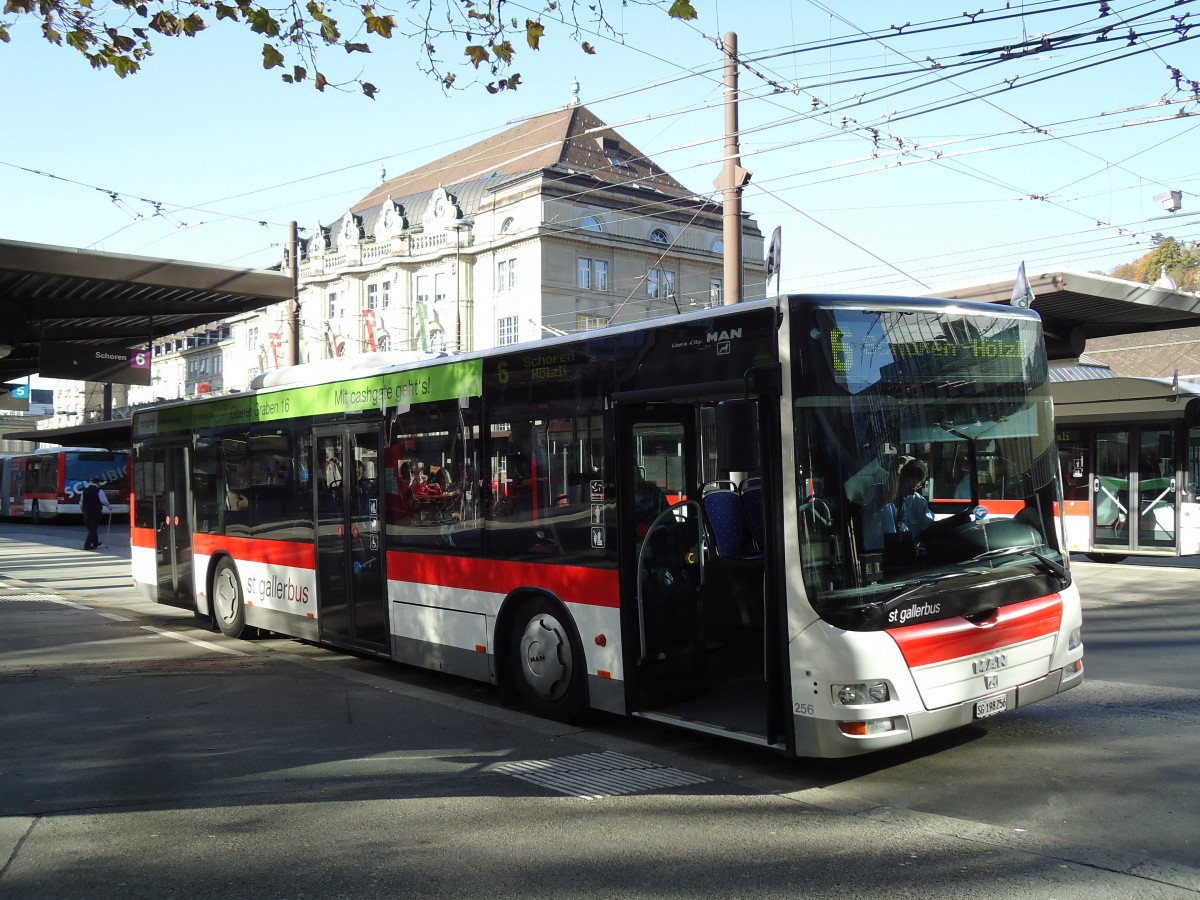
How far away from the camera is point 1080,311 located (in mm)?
18203

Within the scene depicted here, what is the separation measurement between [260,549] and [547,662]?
511 cm

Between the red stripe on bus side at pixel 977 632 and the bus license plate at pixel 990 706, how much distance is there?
0.30 meters

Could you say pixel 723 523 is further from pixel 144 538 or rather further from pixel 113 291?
pixel 113 291

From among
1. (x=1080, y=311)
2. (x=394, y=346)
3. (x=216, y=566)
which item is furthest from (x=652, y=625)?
(x=394, y=346)

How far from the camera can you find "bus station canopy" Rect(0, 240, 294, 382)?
44.2ft

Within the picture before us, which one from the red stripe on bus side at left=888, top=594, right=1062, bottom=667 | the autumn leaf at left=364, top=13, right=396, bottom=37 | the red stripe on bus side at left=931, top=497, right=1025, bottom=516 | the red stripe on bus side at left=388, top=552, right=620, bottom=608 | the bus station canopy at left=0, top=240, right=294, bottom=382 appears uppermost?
the autumn leaf at left=364, top=13, right=396, bottom=37

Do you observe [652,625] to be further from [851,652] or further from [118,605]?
[118,605]

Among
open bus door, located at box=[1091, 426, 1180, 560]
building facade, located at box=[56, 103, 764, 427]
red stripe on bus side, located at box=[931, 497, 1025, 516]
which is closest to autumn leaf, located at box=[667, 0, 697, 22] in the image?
red stripe on bus side, located at box=[931, 497, 1025, 516]

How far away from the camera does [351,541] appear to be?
10.4m

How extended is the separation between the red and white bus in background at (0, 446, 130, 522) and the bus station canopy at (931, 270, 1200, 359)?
3756 centimetres

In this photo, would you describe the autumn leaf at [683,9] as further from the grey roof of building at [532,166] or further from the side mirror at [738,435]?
the grey roof of building at [532,166]

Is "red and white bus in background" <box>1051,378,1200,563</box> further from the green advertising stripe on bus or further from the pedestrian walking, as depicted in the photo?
the pedestrian walking

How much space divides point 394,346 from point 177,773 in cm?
6697

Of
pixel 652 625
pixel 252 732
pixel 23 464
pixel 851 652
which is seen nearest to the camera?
pixel 851 652
